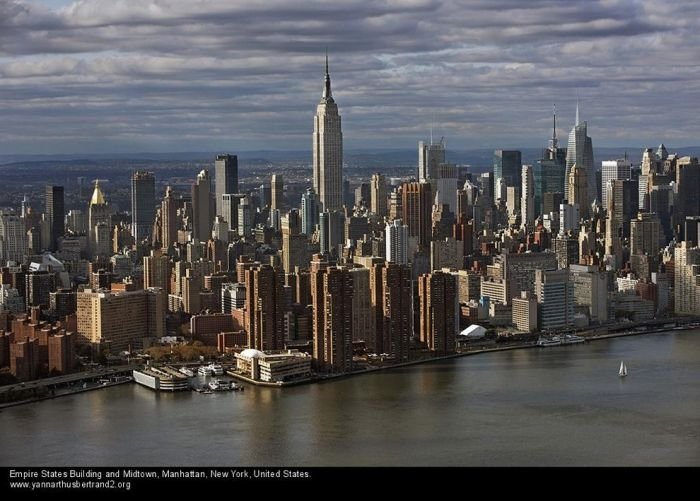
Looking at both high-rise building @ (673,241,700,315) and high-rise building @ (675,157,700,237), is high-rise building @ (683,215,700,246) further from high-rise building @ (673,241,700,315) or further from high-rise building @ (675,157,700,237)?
high-rise building @ (673,241,700,315)

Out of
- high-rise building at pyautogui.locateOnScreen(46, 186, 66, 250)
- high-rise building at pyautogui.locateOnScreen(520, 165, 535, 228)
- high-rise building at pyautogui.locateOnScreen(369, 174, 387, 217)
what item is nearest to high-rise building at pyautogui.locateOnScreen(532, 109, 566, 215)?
high-rise building at pyautogui.locateOnScreen(520, 165, 535, 228)

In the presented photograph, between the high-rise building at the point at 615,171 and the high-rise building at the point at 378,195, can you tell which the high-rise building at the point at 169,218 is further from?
the high-rise building at the point at 615,171

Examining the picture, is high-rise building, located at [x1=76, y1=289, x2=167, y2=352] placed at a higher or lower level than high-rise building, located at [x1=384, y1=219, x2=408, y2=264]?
lower

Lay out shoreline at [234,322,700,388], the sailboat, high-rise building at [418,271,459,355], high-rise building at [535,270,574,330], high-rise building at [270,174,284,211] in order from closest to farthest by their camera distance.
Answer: shoreline at [234,322,700,388] < the sailboat < high-rise building at [418,271,459,355] < high-rise building at [535,270,574,330] < high-rise building at [270,174,284,211]

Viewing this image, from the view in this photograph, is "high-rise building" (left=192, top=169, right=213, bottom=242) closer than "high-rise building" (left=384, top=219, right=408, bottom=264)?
No

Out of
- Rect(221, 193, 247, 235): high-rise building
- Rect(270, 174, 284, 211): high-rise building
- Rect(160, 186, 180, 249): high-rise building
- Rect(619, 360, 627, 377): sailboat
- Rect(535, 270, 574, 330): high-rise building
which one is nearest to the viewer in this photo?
Rect(619, 360, 627, 377): sailboat
